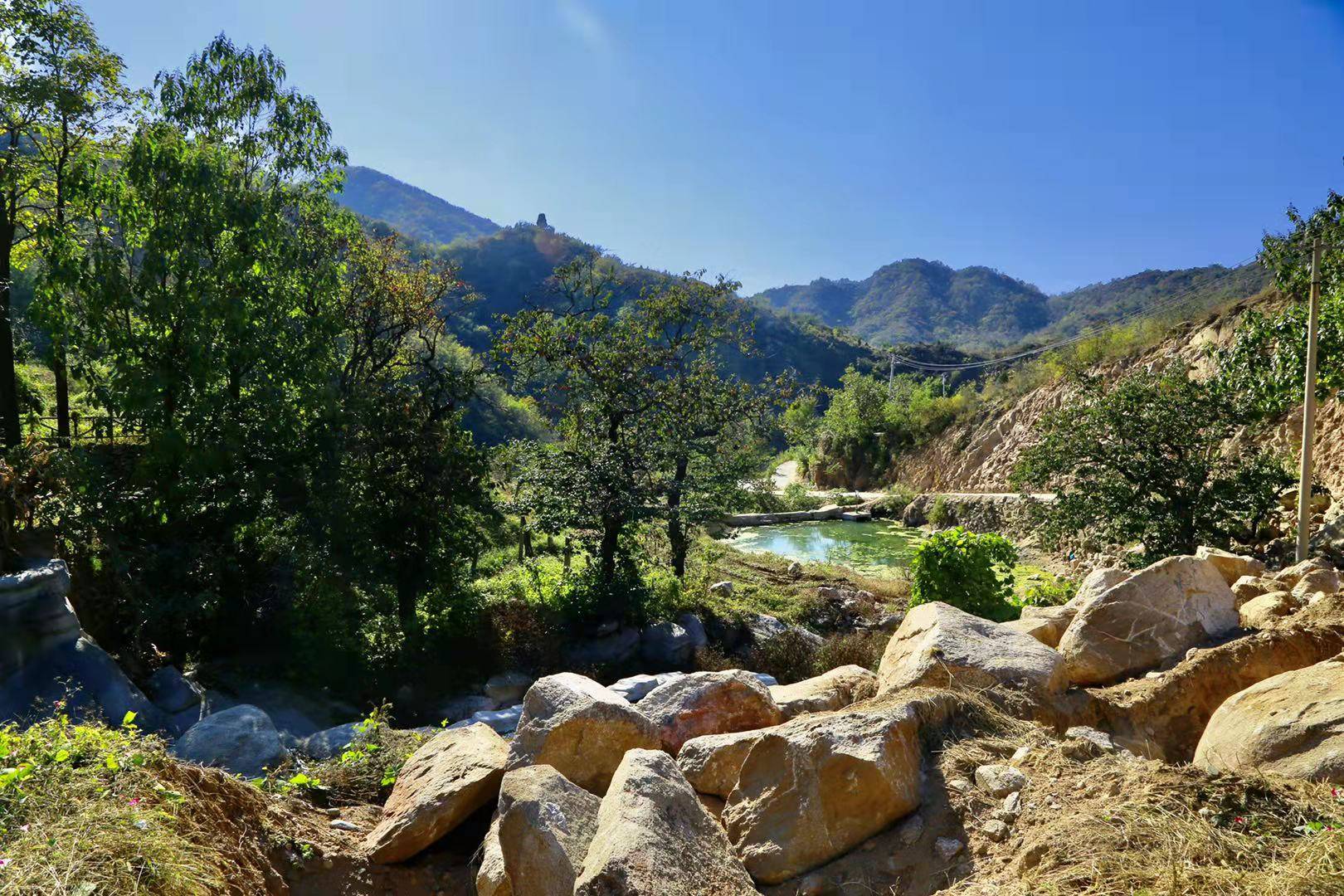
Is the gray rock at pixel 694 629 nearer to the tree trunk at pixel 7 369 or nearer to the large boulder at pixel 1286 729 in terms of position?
the large boulder at pixel 1286 729

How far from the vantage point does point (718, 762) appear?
3.48m

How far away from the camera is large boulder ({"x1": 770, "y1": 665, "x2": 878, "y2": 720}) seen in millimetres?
4266

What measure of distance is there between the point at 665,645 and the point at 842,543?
13131mm

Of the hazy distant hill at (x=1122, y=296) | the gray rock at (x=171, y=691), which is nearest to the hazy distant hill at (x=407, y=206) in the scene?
the hazy distant hill at (x=1122, y=296)

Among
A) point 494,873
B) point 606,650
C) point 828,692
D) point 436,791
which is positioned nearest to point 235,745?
point 436,791

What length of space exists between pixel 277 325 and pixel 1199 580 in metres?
9.18

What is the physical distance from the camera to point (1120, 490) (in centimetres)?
1015

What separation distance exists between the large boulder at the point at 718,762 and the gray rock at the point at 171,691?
5059 millimetres

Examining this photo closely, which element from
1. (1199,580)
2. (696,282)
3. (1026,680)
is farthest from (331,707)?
(696,282)

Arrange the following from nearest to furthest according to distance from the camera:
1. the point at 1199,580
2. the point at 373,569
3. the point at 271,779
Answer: the point at 271,779, the point at 1199,580, the point at 373,569

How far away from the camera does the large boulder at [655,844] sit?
247cm

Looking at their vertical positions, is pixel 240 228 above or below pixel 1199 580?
above

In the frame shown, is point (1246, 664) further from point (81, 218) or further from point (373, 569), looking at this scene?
point (81, 218)

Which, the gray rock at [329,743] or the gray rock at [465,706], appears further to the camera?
the gray rock at [465,706]
